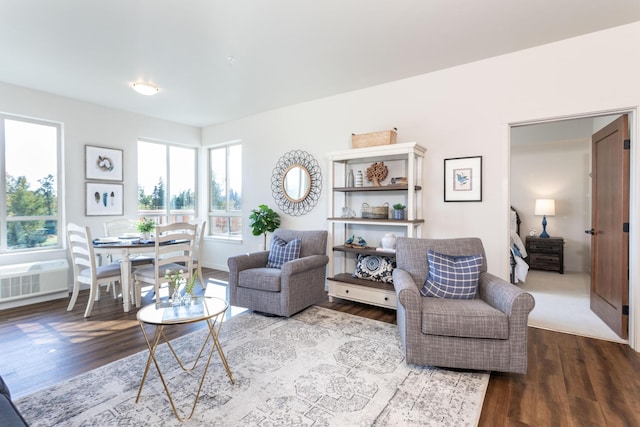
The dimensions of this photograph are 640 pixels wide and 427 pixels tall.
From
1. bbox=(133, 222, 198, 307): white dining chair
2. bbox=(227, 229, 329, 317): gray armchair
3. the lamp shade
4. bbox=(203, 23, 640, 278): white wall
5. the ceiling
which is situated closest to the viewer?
the ceiling

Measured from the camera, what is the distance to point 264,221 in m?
4.62

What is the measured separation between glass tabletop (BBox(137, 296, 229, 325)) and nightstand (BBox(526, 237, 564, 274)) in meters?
5.91

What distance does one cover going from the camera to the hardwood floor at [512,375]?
5.90 feet

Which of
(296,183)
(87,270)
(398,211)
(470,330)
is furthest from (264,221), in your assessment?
(470,330)

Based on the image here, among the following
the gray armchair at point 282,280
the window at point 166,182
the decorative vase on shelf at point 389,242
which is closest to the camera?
the gray armchair at point 282,280

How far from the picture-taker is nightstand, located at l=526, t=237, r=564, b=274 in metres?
5.61

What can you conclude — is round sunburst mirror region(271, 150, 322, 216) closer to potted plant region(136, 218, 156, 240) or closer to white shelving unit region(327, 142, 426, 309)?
white shelving unit region(327, 142, 426, 309)

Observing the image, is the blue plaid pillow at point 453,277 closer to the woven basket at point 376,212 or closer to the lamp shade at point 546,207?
the woven basket at point 376,212

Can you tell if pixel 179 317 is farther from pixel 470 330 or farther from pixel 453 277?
pixel 453 277

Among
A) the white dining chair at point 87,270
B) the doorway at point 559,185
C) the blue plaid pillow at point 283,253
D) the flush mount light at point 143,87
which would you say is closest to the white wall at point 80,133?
the white dining chair at point 87,270

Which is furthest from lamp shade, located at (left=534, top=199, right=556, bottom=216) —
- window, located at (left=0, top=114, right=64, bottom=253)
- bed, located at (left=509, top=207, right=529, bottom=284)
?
window, located at (left=0, top=114, right=64, bottom=253)

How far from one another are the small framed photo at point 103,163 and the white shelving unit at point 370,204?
3401 millimetres

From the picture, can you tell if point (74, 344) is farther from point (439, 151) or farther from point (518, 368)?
point (439, 151)

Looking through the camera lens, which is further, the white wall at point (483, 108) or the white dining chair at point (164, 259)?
the white dining chair at point (164, 259)
